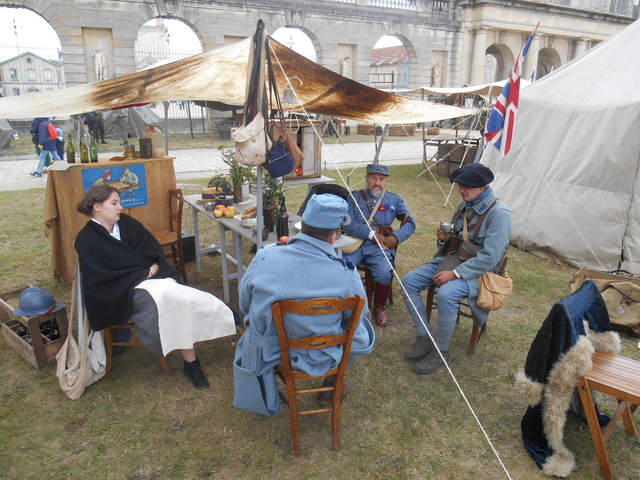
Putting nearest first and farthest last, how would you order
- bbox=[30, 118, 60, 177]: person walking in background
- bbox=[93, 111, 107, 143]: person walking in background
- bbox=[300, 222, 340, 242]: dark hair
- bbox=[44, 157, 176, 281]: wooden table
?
1. bbox=[300, 222, 340, 242]: dark hair
2. bbox=[44, 157, 176, 281]: wooden table
3. bbox=[30, 118, 60, 177]: person walking in background
4. bbox=[93, 111, 107, 143]: person walking in background

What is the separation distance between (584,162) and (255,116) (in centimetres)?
460

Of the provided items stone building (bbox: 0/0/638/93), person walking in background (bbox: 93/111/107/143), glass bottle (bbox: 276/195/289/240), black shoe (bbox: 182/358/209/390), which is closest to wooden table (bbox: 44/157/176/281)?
glass bottle (bbox: 276/195/289/240)

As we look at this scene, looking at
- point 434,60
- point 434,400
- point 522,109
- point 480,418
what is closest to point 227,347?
point 434,400

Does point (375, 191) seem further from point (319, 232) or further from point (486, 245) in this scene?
point (319, 232)

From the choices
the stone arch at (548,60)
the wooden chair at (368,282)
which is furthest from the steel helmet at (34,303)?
the stone arch at (548,60)

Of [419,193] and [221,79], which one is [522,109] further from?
[221,79]

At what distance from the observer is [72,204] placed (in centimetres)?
473

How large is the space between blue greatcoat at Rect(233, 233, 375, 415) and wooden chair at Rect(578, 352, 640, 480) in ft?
4.22

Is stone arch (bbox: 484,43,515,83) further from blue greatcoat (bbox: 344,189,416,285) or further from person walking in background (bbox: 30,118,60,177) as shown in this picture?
blue greatcoat (bbox: 344,189,416,285)

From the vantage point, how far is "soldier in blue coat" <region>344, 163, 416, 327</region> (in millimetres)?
4332

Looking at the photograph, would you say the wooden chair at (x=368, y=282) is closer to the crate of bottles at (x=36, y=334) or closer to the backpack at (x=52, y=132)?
the crate of bottles at (x=36, y=334)

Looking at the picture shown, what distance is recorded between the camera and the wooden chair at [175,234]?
4.96 m

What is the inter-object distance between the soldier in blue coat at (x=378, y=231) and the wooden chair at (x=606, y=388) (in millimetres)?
1951

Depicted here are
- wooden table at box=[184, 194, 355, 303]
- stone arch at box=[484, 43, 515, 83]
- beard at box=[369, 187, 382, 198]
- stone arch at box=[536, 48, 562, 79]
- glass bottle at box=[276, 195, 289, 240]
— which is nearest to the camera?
→ wooden table at box=[184, 194, 355, 303]
